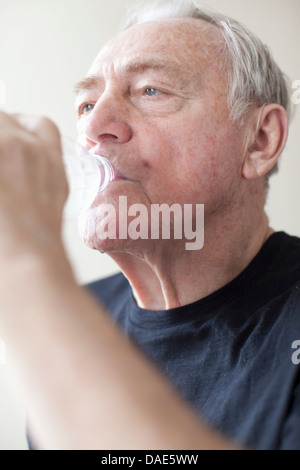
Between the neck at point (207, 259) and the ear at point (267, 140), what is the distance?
105 millimetres

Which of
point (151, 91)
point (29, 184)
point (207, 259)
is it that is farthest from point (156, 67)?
point (29, 184)

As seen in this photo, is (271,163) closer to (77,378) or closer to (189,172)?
(189,172)

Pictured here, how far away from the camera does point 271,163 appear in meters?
1.11

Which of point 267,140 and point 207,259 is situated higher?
point 267,140

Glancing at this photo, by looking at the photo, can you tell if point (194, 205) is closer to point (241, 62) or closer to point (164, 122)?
point (164, 122)

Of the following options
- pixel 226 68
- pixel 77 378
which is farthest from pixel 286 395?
pixel 226 68

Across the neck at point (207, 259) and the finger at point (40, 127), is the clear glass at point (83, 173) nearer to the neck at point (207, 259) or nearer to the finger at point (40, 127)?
the neck at point (207, 259)

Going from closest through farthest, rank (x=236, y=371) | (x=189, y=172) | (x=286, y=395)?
(x=286, y=395) → (x=236, y=371) → (x=189, y=172)

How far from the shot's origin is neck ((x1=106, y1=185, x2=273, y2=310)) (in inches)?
42.5

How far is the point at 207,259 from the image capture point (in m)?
1.08

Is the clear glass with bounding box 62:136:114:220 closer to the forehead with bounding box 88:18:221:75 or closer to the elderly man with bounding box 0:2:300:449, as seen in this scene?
the elderly man with bounding box 0:2:300:449

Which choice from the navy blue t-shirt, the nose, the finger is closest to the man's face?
the nose

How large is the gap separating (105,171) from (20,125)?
362mm

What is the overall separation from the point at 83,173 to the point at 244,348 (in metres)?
0.47
